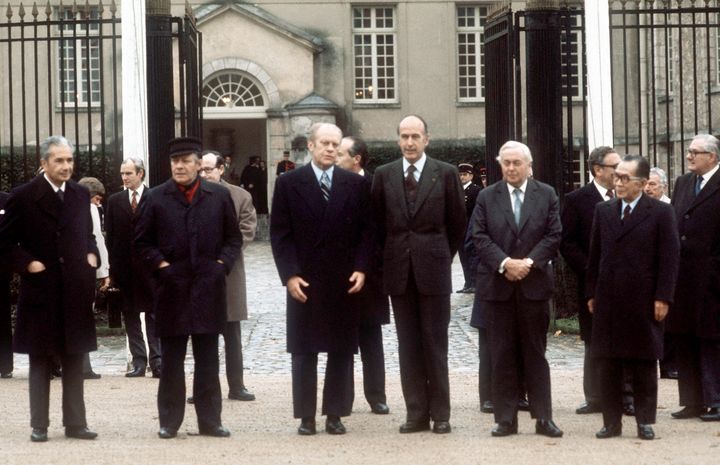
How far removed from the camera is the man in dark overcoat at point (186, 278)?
9320 millimetres

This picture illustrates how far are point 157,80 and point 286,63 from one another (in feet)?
69.7

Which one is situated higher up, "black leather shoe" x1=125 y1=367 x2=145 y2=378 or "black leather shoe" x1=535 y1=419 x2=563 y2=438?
"black leather shoe" x1=125 y1=367 x2=145 y2=378

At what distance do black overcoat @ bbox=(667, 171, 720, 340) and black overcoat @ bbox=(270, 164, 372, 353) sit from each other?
2.29 metres

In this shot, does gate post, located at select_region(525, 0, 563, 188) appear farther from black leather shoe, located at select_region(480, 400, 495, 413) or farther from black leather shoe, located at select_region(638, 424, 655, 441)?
black leather shoe, located at select_region(638, 424, 655, 441)

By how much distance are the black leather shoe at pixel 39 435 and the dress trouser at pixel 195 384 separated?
0.70m

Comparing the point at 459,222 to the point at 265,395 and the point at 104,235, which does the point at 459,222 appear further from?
the point at 104,235

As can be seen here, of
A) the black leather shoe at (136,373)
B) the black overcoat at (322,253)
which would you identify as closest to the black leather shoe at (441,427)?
the black overcoat at (322,253)

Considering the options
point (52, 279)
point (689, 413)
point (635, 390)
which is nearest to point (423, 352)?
point (635, 390)

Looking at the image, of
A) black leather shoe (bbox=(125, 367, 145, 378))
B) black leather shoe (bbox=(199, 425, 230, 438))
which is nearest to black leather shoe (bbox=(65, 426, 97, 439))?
black leather shoe (bbox=(199, 425, 230, 438))

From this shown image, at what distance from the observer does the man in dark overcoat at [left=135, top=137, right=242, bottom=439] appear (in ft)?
30.6

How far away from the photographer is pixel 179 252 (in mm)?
9383

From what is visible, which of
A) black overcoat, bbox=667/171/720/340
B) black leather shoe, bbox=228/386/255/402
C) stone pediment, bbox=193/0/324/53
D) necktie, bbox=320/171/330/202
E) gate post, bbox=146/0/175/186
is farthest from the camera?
stone pediment, bbox=193/0/324/53

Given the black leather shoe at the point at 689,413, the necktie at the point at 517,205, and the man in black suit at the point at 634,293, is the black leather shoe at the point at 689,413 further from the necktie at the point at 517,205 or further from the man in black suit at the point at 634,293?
the necktie at the point at 517,205

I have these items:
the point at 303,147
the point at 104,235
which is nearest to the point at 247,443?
the point at 104,235
